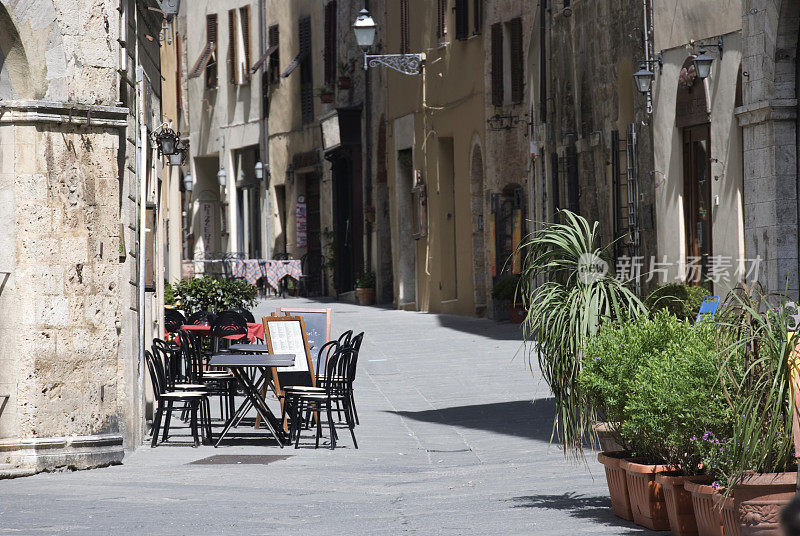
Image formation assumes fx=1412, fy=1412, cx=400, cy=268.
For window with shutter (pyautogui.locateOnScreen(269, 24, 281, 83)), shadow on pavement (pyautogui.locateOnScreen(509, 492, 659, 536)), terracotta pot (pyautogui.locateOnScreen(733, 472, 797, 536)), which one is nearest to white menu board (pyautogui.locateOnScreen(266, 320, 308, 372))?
shadow on pavement (pyautogui.locateOnScreen(509, 492, 659, 536))

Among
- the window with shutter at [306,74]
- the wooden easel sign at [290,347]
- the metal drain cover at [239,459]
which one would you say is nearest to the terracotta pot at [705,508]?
the metal drain cover at [239,459]

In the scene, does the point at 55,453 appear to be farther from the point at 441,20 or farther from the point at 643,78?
the point at 441,20

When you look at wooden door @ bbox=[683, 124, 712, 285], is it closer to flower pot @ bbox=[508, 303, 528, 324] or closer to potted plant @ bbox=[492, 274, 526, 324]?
potted plant @ bbox=[492, 274, 526, 324]

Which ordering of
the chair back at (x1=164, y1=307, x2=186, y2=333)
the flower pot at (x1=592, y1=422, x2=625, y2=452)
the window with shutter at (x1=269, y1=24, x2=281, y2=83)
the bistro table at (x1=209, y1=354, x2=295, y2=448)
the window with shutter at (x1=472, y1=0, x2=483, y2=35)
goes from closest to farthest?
the flower pot at (x1=592, y1=422, x2=625, y2=452)
the bistro table at (x1=209, y1=354, x2=295, y2=448)
the chair back at (x1=164, y1=307, x2=186, y2=333)
the window with shutter at (x1=472, y1=0, x2=483, y2=35)
the window with shutter at (x1=269, y1=24, x2=281, y2=83)

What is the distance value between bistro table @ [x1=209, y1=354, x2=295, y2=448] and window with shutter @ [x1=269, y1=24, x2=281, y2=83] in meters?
25.9

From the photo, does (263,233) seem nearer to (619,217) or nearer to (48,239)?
(619,217)

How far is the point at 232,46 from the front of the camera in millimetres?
39562

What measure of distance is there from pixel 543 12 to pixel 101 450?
15.8 metres

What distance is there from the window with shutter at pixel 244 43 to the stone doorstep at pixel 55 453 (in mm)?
29596

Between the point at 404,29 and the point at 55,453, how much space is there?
2101 centimetres

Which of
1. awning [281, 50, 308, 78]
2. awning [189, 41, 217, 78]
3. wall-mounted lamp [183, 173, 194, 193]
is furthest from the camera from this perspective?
wall-mounted lamp [183, 173, 194, 193]

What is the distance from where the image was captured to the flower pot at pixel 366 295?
102 ft

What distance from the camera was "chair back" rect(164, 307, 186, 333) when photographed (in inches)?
599

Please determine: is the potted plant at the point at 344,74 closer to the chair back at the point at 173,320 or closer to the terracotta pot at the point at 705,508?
the chair back at the point at 173,320
